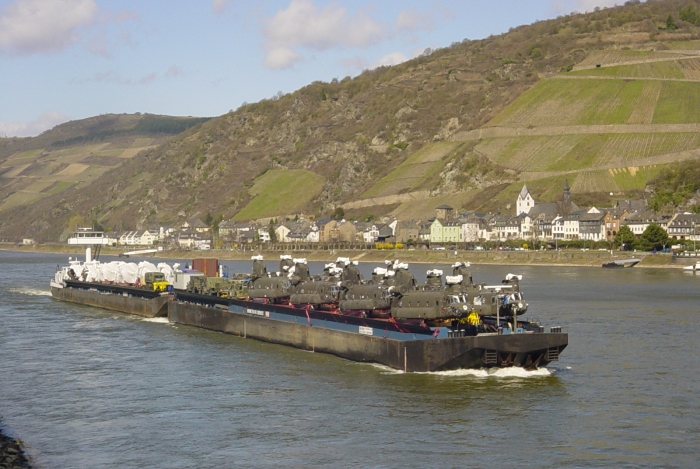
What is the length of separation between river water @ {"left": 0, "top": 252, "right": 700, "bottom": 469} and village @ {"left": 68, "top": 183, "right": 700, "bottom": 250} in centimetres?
8983

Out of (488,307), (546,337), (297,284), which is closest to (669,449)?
(546,337)

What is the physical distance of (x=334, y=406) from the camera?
115 feet

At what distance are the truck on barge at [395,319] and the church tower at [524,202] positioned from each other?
113348 mm

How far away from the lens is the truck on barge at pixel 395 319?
38281 mm

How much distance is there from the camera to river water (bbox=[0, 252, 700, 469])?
1133 inches

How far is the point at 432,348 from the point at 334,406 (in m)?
5.73

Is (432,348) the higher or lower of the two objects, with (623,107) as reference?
lower

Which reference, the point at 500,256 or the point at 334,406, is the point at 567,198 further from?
the point at 334,406

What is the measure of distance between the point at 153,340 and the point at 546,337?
2658 cm

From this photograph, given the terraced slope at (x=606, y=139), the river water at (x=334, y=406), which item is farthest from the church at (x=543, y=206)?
the river water at (x=334, y=406)

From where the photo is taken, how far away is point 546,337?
3781cm

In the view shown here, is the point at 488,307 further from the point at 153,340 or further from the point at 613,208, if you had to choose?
the point at 613,208

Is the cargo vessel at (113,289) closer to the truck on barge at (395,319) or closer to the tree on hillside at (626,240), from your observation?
the truck on barge at (395,319)

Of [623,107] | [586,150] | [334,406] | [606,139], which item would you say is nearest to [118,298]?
[334,406]
